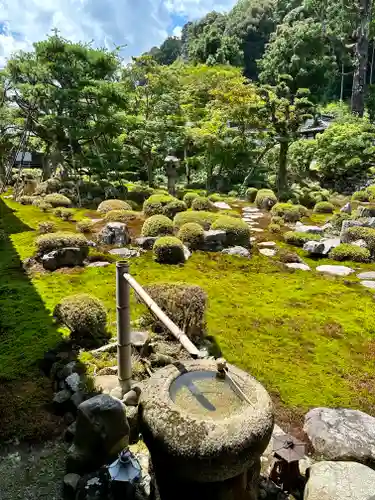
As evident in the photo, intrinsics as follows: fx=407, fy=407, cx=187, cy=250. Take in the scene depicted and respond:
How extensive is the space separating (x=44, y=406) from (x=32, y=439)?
1.67 ft

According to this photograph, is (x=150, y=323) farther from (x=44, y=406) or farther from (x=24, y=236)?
(x=24, y=236)

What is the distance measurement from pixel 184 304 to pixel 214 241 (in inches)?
242

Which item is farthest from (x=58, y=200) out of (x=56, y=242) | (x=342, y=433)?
(x=342, y=433)

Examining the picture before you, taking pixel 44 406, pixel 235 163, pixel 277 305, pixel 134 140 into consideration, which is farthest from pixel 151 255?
pixel 235 163

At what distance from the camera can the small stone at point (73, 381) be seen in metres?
4.95

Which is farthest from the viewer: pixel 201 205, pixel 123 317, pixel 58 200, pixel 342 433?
pixel 58 200

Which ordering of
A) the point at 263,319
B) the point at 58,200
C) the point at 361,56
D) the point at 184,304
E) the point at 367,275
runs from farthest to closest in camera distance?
the point at 361,56, the point at 58,200, the point at 367,275, the point at 263,319, the point at 184,304

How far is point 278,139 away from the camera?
66.7ft

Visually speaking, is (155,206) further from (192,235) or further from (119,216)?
(192,235)

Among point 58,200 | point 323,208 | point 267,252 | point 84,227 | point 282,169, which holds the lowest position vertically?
point 267,252

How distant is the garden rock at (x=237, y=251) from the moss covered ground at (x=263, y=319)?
0.33 m

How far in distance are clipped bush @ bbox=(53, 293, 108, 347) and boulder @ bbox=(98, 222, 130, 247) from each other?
6.18m

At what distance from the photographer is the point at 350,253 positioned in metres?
11.6

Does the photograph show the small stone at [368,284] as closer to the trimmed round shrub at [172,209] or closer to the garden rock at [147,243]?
the garden rock at [147,243]
